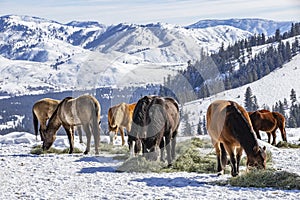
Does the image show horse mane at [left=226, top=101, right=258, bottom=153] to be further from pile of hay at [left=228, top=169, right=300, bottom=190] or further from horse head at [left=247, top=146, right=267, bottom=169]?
pile of hay at [left=228, top=169, right=300, bottom=190]

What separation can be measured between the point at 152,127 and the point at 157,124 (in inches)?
8.3

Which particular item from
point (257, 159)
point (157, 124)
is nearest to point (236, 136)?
point (257, 159)

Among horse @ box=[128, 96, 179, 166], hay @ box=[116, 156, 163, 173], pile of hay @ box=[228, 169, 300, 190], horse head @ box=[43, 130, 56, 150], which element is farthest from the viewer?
horse head @ box=[43, 130, 56, 150]

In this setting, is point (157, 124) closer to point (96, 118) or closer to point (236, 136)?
point (236, 136)

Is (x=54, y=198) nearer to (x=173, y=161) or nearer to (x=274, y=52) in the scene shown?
(x=173, y=161)

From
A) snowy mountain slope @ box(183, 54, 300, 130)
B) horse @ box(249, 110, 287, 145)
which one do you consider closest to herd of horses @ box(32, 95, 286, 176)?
horse @ box(249, 110, 287, 145)

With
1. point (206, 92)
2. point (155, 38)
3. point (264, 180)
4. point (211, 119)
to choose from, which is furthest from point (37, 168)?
point (206, 92)

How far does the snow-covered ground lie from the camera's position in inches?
383

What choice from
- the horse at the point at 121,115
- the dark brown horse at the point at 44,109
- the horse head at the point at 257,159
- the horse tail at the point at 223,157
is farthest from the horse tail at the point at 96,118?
the horse head at the point at 257,159

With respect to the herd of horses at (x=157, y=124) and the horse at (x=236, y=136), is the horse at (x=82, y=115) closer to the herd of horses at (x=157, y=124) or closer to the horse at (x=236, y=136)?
the herd of horses at (x=157, y=124)

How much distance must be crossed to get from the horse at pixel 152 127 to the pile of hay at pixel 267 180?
359cm

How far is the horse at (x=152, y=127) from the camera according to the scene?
13.9 metres

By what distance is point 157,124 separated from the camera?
46.1 feet

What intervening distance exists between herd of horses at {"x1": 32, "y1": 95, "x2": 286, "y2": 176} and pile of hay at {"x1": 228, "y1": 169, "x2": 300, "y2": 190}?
74 cm
